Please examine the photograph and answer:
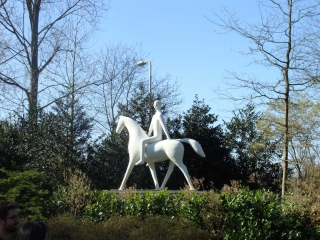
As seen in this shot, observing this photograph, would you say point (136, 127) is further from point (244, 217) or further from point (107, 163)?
point (107, 163)

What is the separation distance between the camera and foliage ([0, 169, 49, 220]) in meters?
11.1

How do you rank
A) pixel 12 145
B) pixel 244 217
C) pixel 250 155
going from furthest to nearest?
pixel 250 155 → pixel 12 145 → pixel 244 217

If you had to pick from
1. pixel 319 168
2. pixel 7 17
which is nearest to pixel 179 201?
pixel 319 168

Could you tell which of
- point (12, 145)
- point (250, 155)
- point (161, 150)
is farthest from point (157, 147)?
point (250, 155)

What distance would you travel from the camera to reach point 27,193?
460 inches

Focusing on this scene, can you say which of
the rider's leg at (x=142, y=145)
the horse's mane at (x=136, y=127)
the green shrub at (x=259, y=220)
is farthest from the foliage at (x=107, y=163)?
the green shrub at (x=259, y=220)

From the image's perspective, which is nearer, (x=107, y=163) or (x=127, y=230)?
(x=127, y=230)

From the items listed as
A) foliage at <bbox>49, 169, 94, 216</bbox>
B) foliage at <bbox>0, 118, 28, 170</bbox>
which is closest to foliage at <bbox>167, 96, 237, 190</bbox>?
foliage at <bbox>0, 118, 28, 170</bbox>

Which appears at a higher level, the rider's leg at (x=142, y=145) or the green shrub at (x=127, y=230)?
the rider's leg at (x=142, y=145)

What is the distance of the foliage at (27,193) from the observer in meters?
11.1

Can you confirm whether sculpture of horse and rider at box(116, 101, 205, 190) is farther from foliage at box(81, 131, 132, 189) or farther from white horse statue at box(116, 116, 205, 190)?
foliage at box(81, 131, 132, 189)

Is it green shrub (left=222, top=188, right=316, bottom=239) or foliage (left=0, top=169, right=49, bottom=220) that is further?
foliage (left=0, top=169, right=49, bottom=220)

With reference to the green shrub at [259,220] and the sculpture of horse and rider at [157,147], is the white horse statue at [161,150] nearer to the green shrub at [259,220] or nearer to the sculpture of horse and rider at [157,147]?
the sculpture of horse and rider at [157,147]

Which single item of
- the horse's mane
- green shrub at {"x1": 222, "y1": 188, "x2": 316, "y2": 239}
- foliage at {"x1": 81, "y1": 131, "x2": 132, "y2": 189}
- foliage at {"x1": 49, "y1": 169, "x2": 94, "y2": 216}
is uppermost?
the horse's mane
